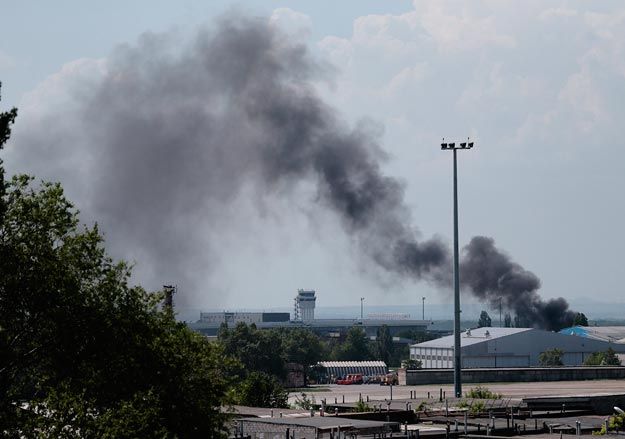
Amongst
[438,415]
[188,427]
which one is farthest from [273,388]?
[188,427]

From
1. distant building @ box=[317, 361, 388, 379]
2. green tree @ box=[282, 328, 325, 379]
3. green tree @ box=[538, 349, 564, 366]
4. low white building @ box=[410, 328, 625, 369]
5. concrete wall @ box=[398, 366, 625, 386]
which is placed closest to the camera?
concrete wall @ box=[398, 366, 625, 386]

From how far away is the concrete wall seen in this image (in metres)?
92.1

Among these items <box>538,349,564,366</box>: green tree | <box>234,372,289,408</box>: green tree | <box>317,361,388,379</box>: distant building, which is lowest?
<box>234,372,289,408</box>: green tree

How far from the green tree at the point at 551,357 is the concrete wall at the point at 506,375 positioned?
4016 centimetres

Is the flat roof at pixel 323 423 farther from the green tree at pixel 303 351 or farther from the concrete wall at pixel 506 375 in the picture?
the green tree at pixel 303 351

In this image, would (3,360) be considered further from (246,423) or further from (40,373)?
(246,423)

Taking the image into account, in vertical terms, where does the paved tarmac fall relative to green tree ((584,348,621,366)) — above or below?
below

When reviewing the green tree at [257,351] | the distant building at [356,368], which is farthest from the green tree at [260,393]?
the distant building at [356,368]

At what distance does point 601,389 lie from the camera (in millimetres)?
79875

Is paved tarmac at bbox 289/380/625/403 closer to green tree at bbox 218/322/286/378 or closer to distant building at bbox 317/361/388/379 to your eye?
green tree at bbox 218/322/286/378

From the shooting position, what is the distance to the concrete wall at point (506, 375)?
9212 cm

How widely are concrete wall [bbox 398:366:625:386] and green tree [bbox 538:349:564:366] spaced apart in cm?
4016

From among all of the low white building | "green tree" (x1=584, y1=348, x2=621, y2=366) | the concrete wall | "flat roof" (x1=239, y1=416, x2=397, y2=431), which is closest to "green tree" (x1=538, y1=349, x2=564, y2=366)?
the low white building

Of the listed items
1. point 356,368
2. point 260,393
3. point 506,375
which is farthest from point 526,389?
point 356,368
